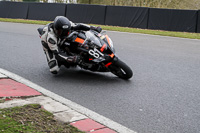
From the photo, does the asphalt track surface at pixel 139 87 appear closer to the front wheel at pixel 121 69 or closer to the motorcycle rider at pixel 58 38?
the front wheel at pixel 121 69

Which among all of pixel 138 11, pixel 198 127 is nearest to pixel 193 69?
pixel 198 127

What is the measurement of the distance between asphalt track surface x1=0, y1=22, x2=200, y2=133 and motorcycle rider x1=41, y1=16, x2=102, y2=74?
1.38 ft

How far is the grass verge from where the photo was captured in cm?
342

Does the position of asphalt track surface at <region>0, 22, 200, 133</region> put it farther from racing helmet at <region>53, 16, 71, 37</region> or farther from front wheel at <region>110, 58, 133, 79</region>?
racing helmet at <region>53, 16, 71, 37</region>

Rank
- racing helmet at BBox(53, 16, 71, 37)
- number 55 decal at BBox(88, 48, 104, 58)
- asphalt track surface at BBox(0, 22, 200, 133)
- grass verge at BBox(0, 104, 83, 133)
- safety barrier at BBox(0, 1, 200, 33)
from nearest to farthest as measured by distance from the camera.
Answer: grass verge at BBox(0, 104, 83, 133) → asphalt track surface at BBox(0, 22, 200, 133) → number 55 decal at BBox(88, 48, 104, 58) → racing helmet at BBox(53, 16, 71, 37) → safety barrier at BBox(0, 1, 200, 33)

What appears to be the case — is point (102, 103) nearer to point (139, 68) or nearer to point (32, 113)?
point (32, 113)

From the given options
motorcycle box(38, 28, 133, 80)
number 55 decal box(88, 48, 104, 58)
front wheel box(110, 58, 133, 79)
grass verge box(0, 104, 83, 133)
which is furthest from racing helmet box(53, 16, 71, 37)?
grass verge box(0, 104, 83, 133)

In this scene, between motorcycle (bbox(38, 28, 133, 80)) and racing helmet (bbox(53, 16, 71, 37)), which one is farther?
racing helmet (bbox(53, 16, 71, 37))

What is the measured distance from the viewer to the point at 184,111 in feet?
15.3

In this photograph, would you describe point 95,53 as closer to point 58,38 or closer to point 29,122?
point 58,38

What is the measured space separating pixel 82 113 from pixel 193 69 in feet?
13.7

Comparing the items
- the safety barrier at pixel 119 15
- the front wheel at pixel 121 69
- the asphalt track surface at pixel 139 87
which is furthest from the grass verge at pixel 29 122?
the safety barrier at pixel 119 15

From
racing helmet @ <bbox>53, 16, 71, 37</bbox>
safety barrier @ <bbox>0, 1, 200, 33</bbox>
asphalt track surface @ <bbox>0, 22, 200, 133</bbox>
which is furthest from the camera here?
safety barrier @ <bbox>0, 1, 200, 33</bbox>

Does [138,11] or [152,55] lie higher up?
[138,11]
